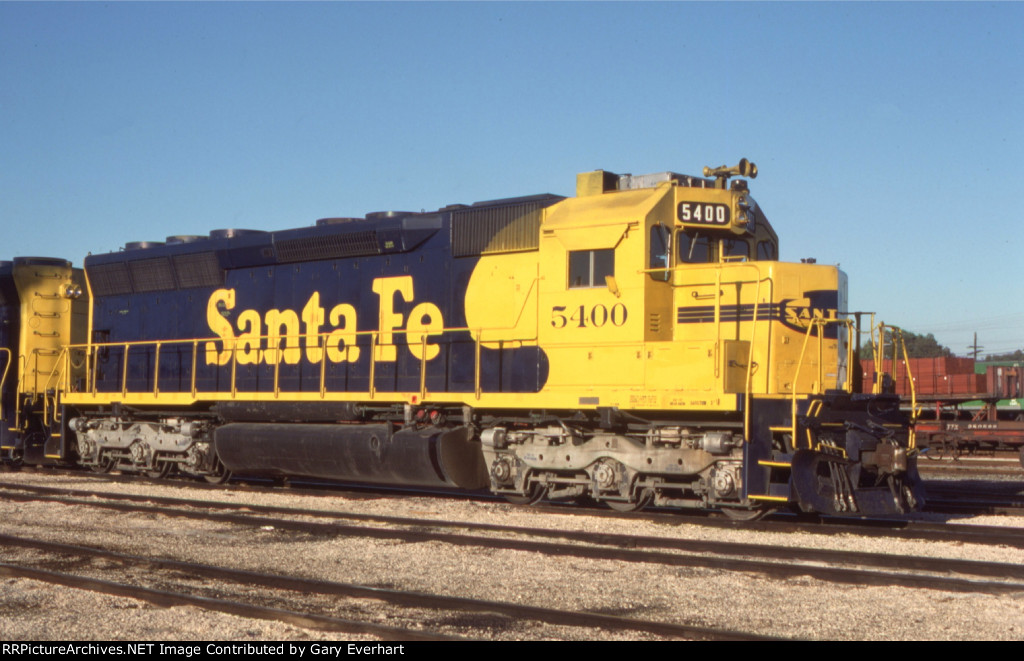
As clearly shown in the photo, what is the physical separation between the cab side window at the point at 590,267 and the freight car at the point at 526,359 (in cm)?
3

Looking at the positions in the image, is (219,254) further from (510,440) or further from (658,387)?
(658,387)

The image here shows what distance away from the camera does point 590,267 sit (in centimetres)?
1122

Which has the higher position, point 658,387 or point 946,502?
point 658,387

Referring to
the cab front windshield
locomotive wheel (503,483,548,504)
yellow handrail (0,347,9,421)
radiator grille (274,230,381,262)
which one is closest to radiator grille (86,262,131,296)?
yellow handrail (0,347,9,421)

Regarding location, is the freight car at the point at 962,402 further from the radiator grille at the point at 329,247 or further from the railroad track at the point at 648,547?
the railroad track at the point at 648,547

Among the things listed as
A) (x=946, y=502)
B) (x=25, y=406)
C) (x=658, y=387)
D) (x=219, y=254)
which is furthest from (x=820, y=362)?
(x=25, y=406)

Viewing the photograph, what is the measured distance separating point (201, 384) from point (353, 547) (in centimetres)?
700

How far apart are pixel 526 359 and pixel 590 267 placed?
1.36 m

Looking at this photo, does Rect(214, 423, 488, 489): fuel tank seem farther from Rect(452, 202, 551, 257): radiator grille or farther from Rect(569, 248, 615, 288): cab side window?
Rect(569, 248, 615, 288): cab side window

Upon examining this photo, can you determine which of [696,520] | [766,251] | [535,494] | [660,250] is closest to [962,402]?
[766,251]

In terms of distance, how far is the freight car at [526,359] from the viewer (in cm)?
1038

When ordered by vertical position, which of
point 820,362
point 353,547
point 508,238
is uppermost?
point 508,238
